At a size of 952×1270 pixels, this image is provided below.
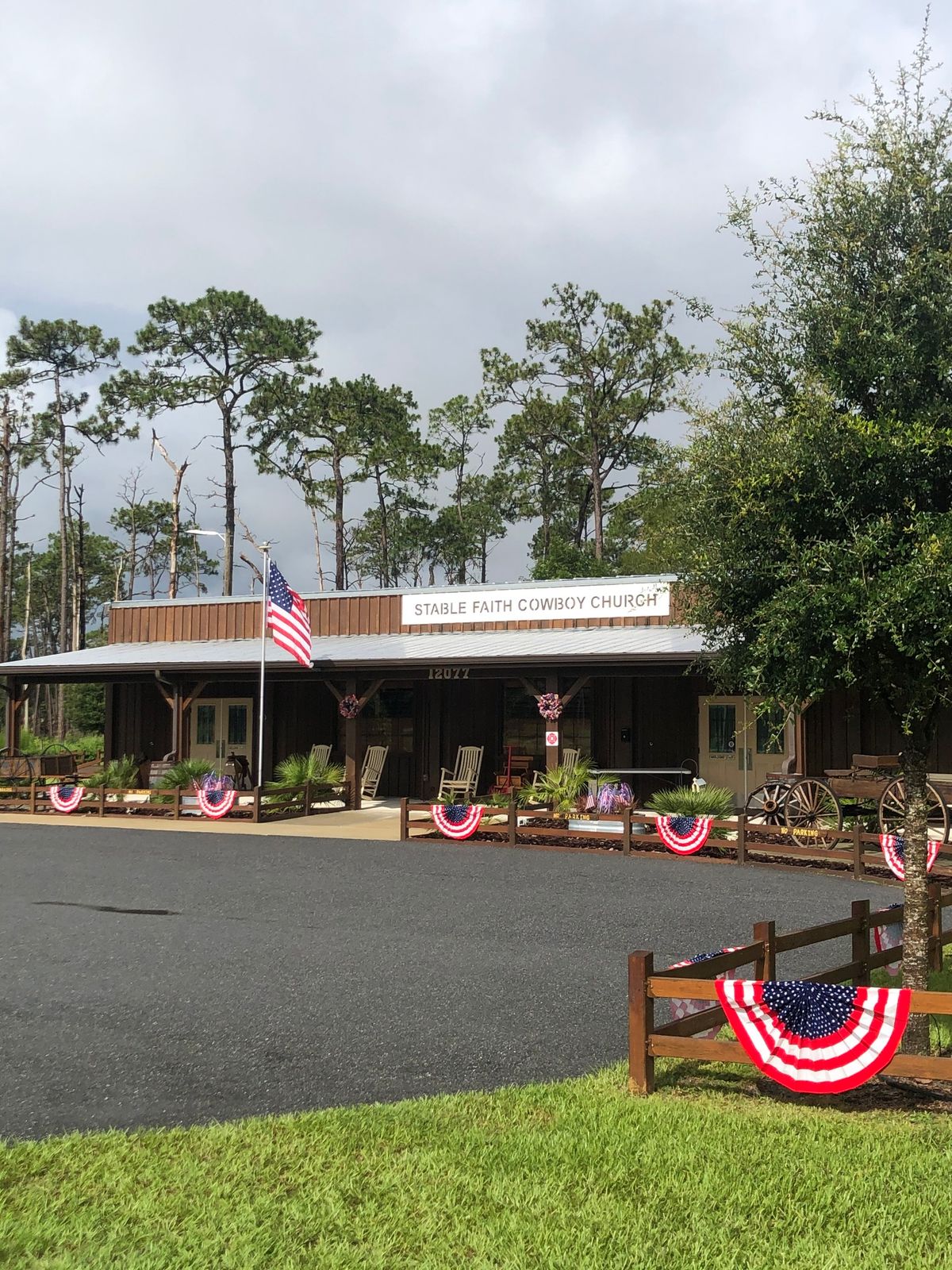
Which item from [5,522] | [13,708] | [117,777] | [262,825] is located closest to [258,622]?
[117,777]

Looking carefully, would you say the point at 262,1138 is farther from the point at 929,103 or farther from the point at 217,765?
the point at 217,765

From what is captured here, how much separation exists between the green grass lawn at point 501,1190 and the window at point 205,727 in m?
19.7

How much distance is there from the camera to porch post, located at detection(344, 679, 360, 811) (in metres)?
19.2

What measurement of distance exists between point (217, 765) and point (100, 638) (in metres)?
38.1

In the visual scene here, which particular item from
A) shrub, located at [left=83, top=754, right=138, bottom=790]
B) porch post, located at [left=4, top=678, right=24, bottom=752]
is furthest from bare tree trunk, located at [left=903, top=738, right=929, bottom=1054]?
porch post, located at [left=4, top=678, right=24, bottom=752]

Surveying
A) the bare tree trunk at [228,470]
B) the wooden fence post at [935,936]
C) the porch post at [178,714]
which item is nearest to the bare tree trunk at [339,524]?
the bare tree trunk at [228,470]

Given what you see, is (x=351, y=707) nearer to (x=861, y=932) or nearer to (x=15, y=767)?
(x=15, y=767)

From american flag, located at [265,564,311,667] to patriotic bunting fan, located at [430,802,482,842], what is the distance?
13.9 ft

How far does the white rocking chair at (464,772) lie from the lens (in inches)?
782

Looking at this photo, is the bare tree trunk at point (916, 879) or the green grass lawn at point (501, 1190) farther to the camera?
the bare tree trunk at point (916, 879)

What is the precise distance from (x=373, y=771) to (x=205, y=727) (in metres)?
4.82

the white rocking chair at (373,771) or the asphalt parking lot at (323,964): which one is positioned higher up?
the white rocking chair at (373,771)

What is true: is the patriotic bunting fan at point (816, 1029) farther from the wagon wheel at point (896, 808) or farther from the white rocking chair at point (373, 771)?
the white rocking chair at point (373, 771)

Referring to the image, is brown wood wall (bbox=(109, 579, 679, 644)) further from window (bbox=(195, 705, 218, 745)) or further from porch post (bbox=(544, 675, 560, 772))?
porch post (bbox=(544, 675, 560, 772))
